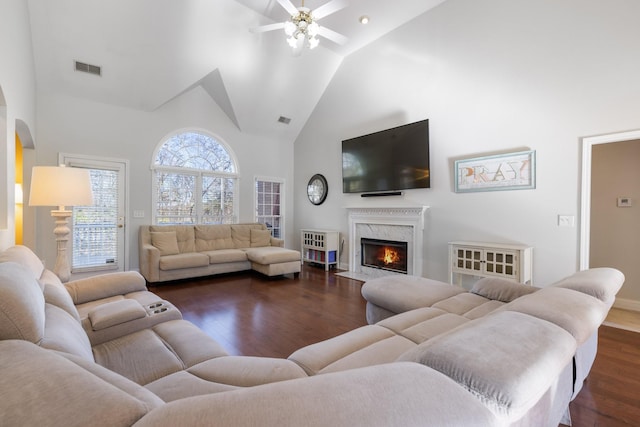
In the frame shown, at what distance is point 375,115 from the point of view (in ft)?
16.9

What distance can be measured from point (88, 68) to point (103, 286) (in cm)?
371

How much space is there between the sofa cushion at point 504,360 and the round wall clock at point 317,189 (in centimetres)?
534

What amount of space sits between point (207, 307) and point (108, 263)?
252cm

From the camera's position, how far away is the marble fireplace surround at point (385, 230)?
4440 mm

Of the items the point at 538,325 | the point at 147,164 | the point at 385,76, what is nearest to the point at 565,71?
the point at 385,76

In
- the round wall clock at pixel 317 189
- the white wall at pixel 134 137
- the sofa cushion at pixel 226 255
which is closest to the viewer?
the white wall at pixel 134 137

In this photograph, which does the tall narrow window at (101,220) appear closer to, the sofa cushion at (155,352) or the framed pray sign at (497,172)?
the sofa cushion at (155,352)

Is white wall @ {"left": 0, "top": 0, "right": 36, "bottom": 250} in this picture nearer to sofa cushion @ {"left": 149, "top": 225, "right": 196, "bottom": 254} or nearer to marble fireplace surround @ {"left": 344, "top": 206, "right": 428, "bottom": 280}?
sofa cushion @ {"left": 149, "top": 225, "right": 196, "bottom": 254}

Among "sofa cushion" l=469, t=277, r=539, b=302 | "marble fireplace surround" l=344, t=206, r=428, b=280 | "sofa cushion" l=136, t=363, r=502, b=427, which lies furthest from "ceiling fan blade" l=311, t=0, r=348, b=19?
"sofa cushion" l=136, t=363, r=502, b=427

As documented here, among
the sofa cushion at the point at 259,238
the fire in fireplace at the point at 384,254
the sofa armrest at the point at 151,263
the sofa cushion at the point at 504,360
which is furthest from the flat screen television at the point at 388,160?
the sofa cushion at the point at 504,360

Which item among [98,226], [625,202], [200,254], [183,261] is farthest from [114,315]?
[625,202]

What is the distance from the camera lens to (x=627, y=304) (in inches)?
138

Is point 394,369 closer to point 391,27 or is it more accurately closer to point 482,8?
point 482,8

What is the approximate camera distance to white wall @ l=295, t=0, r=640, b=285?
2959mm
